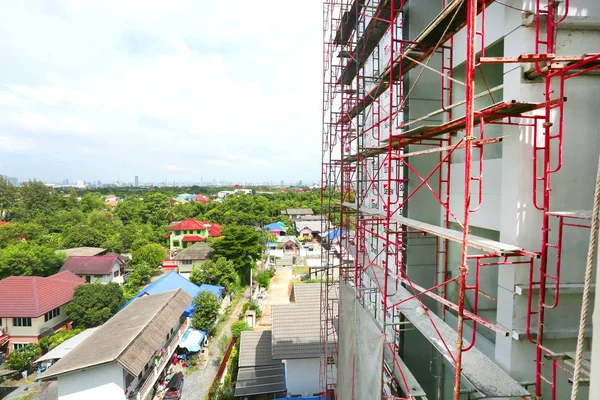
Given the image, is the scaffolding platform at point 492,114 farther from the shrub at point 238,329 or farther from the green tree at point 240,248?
the green tree at point 240,248

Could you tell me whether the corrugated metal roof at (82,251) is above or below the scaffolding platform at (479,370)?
below

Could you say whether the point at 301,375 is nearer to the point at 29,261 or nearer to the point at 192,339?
the point at 192,339

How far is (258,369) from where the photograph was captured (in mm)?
13195

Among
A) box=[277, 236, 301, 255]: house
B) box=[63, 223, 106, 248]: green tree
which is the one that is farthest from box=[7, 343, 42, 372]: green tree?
box=[277, 236, 301, 255]: house

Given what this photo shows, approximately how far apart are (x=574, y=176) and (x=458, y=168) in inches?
82.8

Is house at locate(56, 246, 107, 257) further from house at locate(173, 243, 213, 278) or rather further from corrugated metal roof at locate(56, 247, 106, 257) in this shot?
house at locate(173, 243, 213, 278)

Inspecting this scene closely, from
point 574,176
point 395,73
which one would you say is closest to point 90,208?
point 395,73

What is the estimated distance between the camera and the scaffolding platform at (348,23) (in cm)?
870

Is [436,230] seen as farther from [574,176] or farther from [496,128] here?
[496,128]

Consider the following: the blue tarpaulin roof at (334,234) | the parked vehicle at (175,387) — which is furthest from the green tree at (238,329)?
the blue tarpaulin roof at (334,234)

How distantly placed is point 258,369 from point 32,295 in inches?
536

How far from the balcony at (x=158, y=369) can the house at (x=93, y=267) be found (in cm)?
1061

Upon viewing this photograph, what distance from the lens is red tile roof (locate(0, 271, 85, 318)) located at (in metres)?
16.2

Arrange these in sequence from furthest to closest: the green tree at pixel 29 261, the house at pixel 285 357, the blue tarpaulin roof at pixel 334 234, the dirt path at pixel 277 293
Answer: the green tree at pixel 29 261 → the dirt path at pixel 277 293 → the house at pixel 285 357 → the blue tarpaulin roof at pixel 334 234
